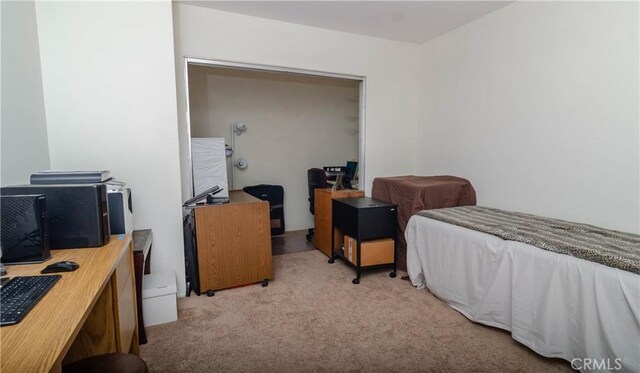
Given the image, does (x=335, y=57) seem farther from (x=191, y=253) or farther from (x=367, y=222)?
(x=191, y=253)

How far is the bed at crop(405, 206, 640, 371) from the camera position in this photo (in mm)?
1479

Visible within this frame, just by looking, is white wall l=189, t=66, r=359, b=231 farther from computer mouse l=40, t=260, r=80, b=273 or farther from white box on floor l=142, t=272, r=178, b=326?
computer mouse l=40, t=260, r=80, b=273

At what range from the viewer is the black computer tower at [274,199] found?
4.32 meters

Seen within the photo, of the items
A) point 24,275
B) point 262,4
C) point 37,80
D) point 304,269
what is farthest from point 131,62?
point 304,269

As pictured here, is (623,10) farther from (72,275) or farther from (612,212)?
(72,275)

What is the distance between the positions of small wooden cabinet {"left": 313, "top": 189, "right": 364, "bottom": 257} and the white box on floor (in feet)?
5.79

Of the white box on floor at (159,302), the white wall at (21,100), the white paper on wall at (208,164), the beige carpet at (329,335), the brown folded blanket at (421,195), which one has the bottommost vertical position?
the beige carpet at (329,335)

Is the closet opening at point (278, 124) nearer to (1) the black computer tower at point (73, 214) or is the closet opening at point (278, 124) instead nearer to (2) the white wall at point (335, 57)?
(2) the white wall at point (335, 57)

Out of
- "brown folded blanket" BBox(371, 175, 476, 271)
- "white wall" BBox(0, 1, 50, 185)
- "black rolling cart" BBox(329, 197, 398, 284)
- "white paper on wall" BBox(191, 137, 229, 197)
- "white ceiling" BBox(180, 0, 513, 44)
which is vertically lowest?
"black rolling cart" BBox(329, 197, 398, 284)

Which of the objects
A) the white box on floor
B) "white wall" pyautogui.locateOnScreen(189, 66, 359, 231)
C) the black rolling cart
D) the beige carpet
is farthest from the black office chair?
the white box on floor

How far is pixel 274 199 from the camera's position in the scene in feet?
14.5

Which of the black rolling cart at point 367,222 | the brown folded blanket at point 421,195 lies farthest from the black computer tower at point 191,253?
the brown folded blanket at point 421,195

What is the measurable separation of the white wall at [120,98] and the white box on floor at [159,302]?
41cm

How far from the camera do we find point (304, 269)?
3229mm
